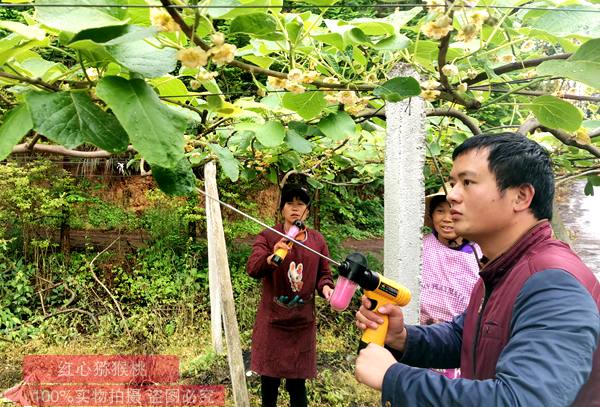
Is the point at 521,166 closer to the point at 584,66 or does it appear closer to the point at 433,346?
the point at 584,66

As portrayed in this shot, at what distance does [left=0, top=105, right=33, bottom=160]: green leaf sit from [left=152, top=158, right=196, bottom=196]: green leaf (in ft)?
0.65

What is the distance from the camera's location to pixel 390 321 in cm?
108

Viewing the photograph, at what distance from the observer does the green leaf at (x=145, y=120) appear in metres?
0.56

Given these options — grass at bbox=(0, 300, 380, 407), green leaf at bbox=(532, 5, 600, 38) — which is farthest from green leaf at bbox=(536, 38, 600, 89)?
grass at bbox=(0, 300, 380, 407)

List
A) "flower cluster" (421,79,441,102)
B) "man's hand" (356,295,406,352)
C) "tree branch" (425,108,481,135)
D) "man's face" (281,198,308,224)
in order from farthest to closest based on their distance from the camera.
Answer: "man's face" (281,198,308,224) < "tree branch" (425,108,481,135) < "man's hand" (356,295,406,352) < "flower cluster" (421,79,441,102)

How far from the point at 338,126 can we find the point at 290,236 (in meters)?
1.23

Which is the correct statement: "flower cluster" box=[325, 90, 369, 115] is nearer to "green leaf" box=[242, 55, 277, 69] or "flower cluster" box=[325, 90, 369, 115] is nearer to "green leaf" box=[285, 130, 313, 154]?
"green leaf" box=[242, 55, 277, 69]

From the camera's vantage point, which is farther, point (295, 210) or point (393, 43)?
point (295, 210)

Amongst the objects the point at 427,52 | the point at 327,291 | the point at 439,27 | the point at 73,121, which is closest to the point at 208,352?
the point at 327,291

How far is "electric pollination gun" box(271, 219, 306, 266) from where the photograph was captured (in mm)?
2178

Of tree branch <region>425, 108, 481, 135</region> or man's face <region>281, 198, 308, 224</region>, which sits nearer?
tree branch <region>425, 108, 481, 135</region>

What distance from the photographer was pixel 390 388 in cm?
78

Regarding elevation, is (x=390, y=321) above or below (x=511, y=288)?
below

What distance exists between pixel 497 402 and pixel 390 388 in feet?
0.59
